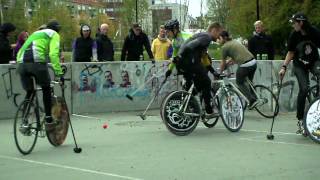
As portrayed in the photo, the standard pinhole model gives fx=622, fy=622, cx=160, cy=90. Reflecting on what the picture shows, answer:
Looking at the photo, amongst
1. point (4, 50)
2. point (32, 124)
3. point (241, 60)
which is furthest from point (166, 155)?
point (4, 50)

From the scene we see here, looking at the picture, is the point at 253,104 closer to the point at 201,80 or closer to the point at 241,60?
the point at 241,60

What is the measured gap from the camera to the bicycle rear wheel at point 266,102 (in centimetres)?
1241

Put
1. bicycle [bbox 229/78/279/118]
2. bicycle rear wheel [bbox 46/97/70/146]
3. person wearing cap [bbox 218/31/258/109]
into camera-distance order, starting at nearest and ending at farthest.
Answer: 1. bicycle rear wheel [bbox 46/97/70/146]
2. person wearing cap [bbox 218/31/258/109]
3. bicycle [bbox 229/78/279/118]

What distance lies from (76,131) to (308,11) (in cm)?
2538

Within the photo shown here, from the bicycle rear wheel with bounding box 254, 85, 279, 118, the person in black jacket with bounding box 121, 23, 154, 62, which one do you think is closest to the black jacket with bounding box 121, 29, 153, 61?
the person in black jacket with bounding box 121, 23, 154, 62

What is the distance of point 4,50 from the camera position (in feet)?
41.7

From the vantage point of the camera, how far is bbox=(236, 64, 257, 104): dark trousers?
12008 millimetres

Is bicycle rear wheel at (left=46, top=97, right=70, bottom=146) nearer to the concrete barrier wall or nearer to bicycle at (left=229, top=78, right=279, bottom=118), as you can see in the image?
the concrete barrier wall

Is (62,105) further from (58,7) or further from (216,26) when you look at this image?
(58,7)

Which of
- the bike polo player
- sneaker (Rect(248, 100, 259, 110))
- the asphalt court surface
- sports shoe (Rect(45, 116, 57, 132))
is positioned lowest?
the asphalt court surface

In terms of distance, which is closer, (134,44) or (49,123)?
(49,123)

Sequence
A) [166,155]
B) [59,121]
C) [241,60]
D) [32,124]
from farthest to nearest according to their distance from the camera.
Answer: [241,60]
[59,121]
[32,124]
[166,155]

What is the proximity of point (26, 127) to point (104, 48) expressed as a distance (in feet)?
20.5

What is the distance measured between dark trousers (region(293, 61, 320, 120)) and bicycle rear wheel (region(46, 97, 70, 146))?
3445mm
